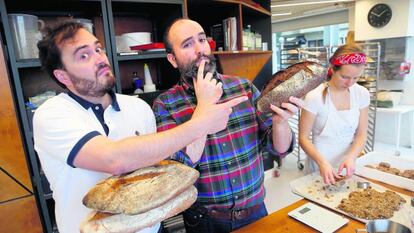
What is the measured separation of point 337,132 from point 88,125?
144 centimetres

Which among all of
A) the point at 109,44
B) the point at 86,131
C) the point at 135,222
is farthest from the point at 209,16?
the point at 135,222

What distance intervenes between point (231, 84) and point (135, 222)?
34.8 inches

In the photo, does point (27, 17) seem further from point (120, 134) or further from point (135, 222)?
point (135, 222)

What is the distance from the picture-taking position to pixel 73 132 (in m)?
0.68

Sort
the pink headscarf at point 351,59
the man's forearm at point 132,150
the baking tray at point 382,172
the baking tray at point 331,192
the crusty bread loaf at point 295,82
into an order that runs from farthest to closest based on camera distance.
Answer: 1. the pink headscarf at point 351,59
2. the baking tray at point 382,172
3. the baking tray at point 331,192
4. the crusty bread loaf at point 295,82
5. the man's forearm at point 132,150

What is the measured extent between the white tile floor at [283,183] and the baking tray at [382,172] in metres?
0.97

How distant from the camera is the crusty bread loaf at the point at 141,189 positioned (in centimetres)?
49

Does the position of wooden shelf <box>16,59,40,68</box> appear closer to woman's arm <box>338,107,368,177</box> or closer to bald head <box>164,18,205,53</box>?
bald head <box>164,18,205,53</box>

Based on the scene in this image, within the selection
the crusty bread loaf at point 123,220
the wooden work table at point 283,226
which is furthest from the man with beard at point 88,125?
the wooden work table at point 283,226

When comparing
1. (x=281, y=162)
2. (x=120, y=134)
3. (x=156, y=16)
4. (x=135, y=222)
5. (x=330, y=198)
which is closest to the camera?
(x=135, y=222)

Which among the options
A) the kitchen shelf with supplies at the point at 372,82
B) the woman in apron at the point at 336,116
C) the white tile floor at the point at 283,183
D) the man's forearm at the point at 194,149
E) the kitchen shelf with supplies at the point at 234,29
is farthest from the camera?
the kitchen shelf with supplies at the point at 372,82

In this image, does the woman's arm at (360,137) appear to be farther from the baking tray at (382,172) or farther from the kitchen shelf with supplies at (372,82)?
the kitchen shelf with supplies at (372,82)

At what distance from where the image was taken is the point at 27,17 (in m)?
1.53

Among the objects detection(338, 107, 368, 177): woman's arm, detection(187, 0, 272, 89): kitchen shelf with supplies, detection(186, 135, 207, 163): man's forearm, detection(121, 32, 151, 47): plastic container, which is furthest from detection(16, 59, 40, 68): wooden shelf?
detection(338, 107, 368, 177): woman's arm
